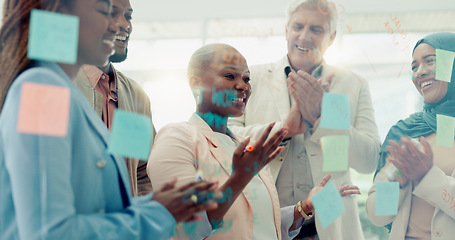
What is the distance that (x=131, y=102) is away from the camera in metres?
0.90

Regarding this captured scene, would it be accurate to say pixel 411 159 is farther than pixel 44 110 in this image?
Yes

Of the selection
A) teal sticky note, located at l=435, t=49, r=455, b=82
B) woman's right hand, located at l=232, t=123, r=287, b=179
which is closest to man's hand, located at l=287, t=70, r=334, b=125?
woman's right hand, located at l=232, t=123, r=287, b=179

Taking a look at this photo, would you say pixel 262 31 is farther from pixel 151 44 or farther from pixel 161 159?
pixel 161 159

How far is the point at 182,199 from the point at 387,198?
0.83m

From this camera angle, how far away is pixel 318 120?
3.67 ft

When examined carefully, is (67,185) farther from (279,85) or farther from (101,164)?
(279,85)

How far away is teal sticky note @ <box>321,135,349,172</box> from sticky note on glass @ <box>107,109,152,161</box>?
0.56 metres

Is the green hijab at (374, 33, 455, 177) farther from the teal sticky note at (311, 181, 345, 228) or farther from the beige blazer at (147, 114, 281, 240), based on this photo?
the beige blazer at (147, 114, 281, 240)

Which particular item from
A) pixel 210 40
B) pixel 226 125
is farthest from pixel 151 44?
pixel 226 125

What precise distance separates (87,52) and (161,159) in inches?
11.4

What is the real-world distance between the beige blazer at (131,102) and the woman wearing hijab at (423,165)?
0.70 m

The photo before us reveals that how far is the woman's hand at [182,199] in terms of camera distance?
693 millimetres

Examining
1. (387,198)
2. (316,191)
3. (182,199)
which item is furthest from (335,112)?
(182,199)

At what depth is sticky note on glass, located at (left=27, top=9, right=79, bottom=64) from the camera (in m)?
0.66
